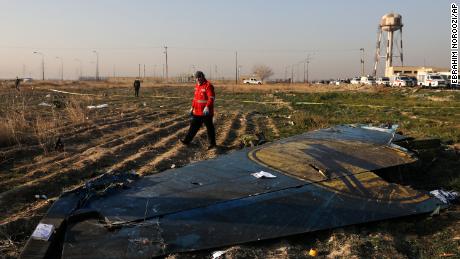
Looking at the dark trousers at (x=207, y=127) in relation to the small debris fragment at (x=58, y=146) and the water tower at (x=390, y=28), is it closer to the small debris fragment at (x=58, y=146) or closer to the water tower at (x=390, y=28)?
the small debris fragment at (x=58, y=146)

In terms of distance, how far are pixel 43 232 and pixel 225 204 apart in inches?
54.4

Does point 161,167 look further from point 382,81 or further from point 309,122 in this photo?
point 382,81

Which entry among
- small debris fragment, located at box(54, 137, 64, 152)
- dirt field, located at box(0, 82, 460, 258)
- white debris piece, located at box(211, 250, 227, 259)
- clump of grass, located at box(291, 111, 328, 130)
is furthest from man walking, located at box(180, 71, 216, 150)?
white debris piece, located at box(211, 250, 227, 259)

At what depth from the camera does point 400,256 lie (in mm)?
3564

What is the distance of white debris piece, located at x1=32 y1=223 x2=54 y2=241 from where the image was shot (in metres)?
3.22

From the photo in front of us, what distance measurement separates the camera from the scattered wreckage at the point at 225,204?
3227mm

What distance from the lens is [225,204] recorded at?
370 cm

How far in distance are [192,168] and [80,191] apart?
1191 millimetres

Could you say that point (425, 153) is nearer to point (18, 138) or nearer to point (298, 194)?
point (298, 194)

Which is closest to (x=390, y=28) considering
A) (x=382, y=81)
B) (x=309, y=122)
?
(x=382, y=81)

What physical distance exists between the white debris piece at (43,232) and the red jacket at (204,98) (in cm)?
583

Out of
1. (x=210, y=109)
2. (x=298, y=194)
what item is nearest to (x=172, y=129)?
(x=210, y=109)

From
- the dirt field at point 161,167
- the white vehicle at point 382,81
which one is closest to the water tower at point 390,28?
the white vehicle at point 382,81

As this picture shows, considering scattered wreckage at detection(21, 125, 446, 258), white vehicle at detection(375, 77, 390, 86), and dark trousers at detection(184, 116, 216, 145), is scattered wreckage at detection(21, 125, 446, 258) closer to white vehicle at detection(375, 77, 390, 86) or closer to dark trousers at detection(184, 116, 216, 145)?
dark trousers at detection(184, 116, 216, 145)
